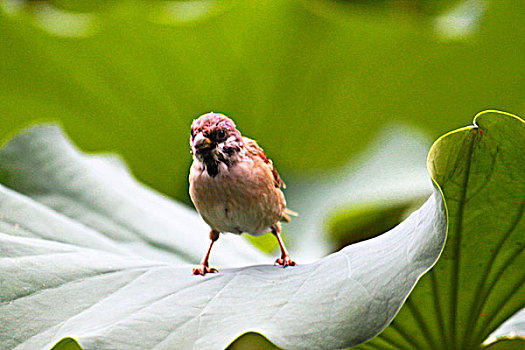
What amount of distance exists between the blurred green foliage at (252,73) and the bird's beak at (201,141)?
1.41m

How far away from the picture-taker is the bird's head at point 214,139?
4.09ft

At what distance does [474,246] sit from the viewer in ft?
3.26

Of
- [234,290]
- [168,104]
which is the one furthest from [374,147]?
[234,290]

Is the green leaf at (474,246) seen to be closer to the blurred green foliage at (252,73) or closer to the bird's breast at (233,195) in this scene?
the bird's breast at (233,195)

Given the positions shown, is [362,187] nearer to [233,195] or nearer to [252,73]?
[252,73]

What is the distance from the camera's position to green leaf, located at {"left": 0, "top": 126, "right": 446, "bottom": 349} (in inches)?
35.5

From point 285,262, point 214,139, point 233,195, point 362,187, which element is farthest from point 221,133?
point 362,187

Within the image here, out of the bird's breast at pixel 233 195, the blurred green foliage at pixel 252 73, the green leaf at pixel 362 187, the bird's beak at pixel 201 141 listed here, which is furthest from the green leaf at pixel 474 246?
the blurred green foliage at pixel 252 73

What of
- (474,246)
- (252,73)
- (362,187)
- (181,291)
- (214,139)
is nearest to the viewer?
(474,246)

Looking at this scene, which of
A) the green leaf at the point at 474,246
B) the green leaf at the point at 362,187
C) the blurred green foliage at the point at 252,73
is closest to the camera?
the green leaf at the point at 474,246

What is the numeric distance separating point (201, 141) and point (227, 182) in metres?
0.13

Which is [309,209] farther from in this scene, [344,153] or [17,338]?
[17,338]

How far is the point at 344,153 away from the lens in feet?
9.51

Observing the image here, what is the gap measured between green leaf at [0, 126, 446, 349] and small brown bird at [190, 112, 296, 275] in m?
0.12
